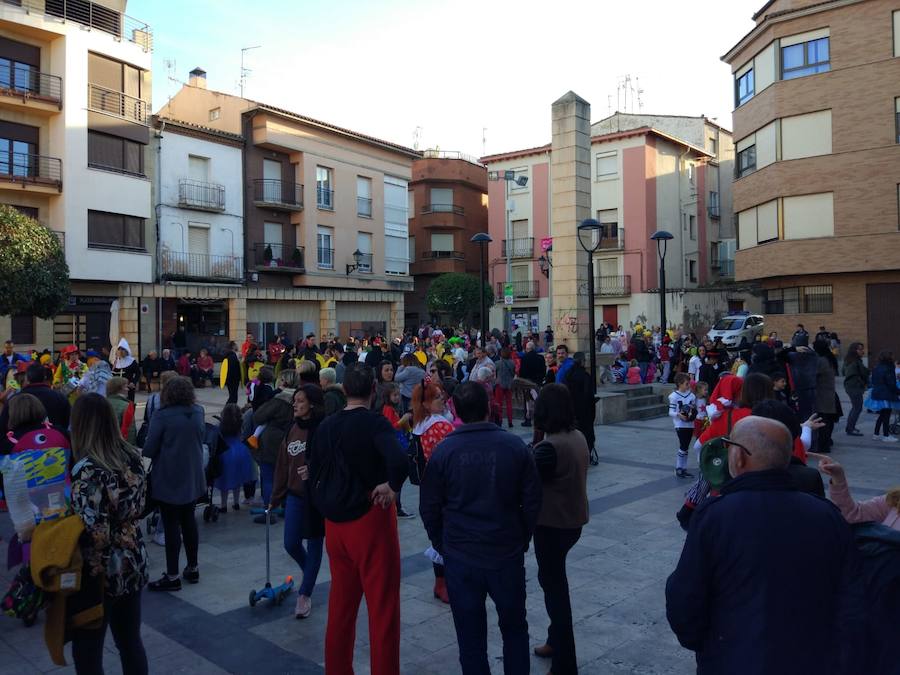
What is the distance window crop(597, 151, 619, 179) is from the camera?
4009 centimetres

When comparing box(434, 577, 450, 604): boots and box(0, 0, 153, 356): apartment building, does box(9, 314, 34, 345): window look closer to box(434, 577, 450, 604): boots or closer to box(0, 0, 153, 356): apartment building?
box(0, 0, 153, 356): apartment building

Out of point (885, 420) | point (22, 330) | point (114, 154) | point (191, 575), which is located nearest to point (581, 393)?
point (191, 575)

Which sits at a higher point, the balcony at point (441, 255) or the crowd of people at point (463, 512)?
the balcony at point (441, 255)

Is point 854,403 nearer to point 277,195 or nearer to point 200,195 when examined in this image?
point 200,195

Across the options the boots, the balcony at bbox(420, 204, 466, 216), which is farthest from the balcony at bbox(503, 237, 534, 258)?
the boots

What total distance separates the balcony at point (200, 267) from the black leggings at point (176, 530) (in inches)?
930

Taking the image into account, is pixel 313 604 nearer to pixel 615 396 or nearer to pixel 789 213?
pixel 615 396

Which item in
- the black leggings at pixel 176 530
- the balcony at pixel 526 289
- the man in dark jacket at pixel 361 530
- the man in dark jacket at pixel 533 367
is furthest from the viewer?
the balcony at pixel 526 289

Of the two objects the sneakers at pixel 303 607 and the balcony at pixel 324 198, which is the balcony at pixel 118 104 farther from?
the sneakers at pixel 303 607

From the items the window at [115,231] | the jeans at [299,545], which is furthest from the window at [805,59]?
the jeans at [299,545]

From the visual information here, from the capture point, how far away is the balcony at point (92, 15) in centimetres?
2339

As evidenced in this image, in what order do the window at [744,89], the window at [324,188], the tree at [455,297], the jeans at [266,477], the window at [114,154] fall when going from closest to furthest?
1. the jeans at [266,477]
2. the window at [114,154]
3. the window at [744,89]
4. the window at [324,188]
5. the tree at [455,297]

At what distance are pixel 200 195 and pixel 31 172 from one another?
22.0ft

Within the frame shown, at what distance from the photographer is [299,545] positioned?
5.06 meters
